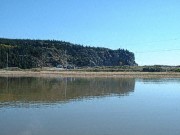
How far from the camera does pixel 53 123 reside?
16.2m

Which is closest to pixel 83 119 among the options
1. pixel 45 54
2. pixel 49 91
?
pixel 49 91

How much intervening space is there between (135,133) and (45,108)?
7.57 m

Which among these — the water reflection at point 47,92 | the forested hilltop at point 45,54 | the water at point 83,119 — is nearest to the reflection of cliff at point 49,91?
the water reflection at point 47,92

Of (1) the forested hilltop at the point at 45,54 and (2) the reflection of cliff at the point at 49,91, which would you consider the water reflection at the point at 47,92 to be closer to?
(2) the reflection of cliff at the point at 49,91

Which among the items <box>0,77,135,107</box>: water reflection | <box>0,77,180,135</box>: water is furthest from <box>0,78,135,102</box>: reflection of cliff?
<box>0,77,180,135</box>: water

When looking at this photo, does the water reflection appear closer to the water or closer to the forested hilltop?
the water

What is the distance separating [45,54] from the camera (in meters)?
150

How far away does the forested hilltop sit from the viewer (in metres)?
108

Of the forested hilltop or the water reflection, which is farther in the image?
the forested hilltop

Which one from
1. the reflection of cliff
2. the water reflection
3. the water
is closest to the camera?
the water

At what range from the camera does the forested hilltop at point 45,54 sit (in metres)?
108

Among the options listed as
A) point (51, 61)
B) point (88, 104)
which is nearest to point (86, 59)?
point (51, 61)

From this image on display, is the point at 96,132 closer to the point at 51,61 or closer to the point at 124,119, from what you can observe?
the point at 124,119

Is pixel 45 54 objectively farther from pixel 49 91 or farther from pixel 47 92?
pixel 47 92
